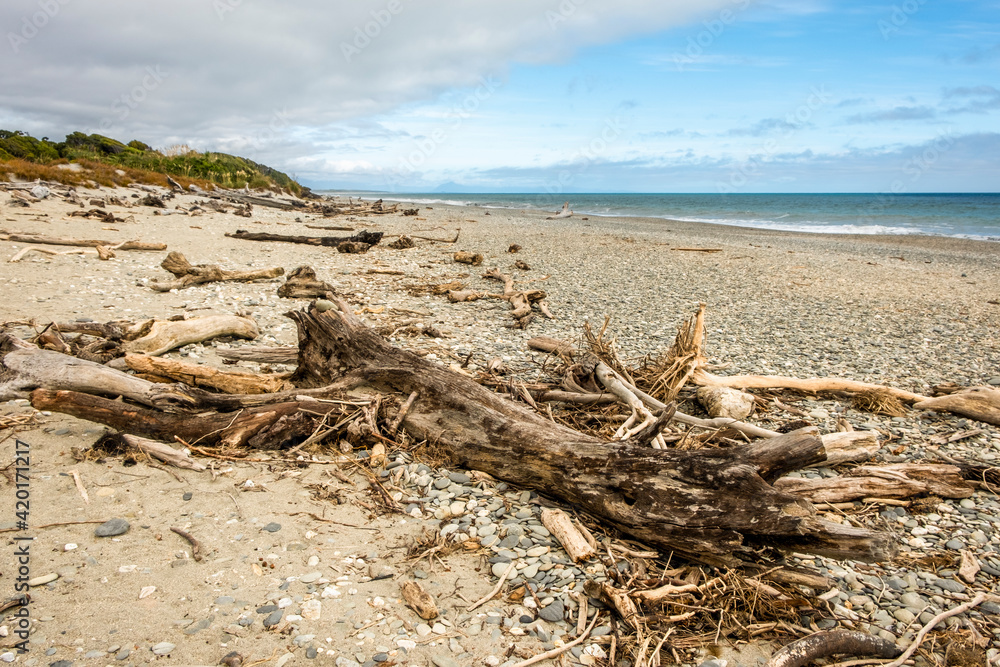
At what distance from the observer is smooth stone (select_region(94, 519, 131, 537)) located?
3.81 meters

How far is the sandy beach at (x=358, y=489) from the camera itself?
3182 mm

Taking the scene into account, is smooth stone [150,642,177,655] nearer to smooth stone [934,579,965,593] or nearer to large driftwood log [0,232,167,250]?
smooth stone [934,579,965,593]

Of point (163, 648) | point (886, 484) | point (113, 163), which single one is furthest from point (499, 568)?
point (113, 163)

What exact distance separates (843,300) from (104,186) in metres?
33.3

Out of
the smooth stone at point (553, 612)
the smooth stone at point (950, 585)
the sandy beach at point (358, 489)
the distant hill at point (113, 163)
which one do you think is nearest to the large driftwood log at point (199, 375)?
the sandy beach at point (358, 489)

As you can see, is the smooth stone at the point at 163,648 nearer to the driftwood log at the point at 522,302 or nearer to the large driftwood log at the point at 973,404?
the driftwood log at the point at 522,302

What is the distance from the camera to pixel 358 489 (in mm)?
4719

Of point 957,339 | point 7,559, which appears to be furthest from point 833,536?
point 957,339

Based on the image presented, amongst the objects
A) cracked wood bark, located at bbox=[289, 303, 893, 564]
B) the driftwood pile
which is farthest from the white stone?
cracked wood bark, located at bbox=[289, 303, 893, 564]

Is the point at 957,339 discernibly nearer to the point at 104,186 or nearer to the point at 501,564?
the point at 501,564

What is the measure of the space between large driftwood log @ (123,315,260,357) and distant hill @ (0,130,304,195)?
24.3 m

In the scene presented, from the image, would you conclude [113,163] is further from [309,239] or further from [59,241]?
[59,241]

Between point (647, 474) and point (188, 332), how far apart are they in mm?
6531

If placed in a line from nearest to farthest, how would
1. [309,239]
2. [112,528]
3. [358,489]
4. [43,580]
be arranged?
[43,580], [112,528], [358,489], [309,239]
